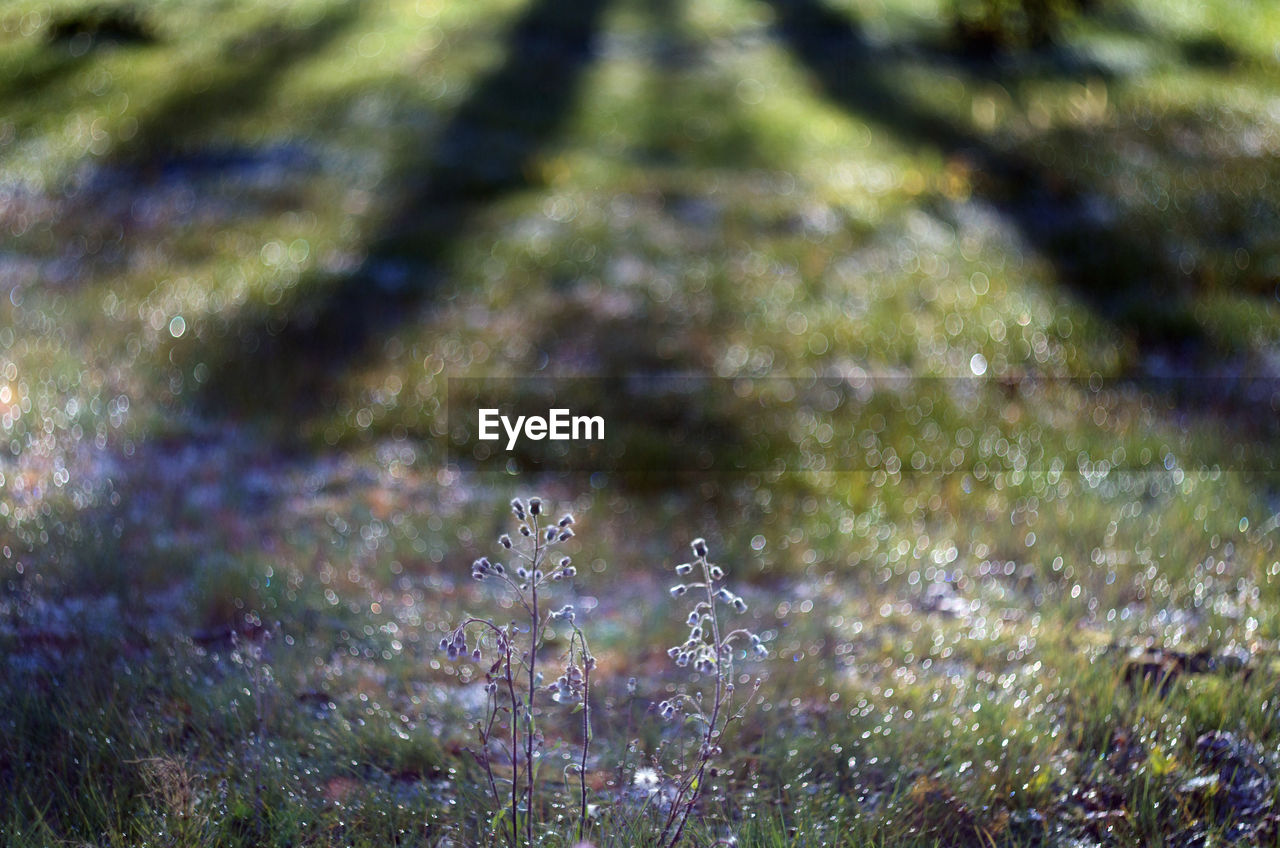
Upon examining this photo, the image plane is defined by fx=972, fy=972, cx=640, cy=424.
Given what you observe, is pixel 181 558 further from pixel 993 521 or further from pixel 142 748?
pixel 993 521

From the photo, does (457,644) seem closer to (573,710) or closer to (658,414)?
(573,710)

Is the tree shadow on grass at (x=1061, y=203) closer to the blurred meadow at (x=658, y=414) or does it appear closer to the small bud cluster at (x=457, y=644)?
the blurred meadow at (x=658, y=414)

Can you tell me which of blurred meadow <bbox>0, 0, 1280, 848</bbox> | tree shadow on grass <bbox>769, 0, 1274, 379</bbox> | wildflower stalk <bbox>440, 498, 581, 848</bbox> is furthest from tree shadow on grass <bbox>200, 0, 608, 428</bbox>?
tree shadow on grass <bbox>769, 0, 1274, 379</bbox>

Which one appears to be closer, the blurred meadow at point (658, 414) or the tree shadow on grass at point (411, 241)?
the blurred meadow at point (658, 414)

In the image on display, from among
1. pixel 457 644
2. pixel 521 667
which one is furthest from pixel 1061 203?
pixel 457 644

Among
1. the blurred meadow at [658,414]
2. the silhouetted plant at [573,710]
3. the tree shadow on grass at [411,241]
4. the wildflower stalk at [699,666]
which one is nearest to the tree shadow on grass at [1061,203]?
the blurred meadow at [658,414]

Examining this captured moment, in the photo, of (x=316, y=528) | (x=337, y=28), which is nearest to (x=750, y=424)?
(x=316, y=528)
